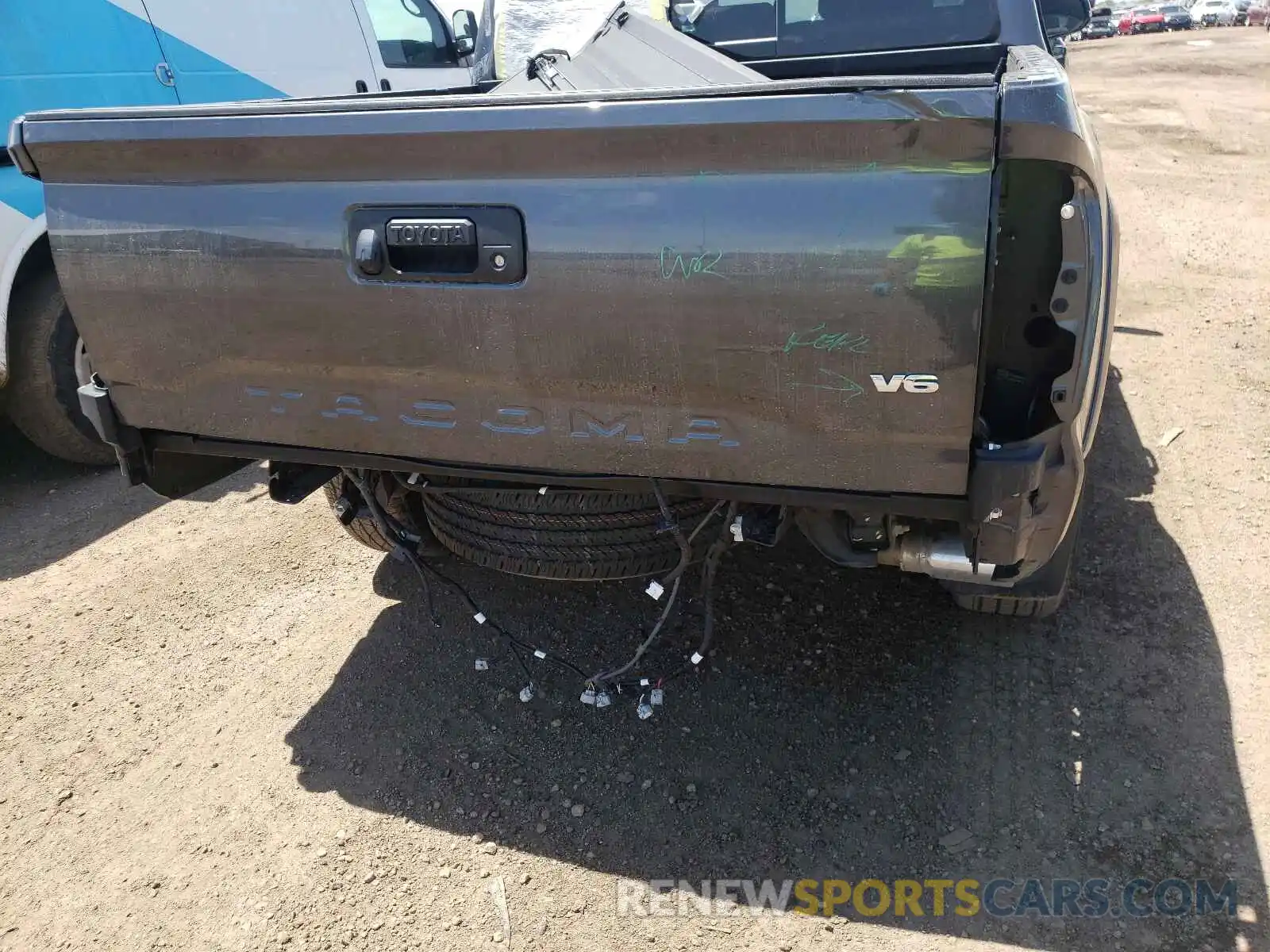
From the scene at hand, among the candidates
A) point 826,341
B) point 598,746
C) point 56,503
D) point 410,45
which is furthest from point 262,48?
point 826,341

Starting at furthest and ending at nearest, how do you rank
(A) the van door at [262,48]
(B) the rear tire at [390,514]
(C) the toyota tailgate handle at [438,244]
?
(A) the van door at [262,48] → (B) the rear tire at [390,514] → (C) the toyota tailgate handle at [438,244]

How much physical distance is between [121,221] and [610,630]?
74.2 inches

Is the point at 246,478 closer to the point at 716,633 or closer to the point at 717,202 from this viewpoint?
the point at 716,633

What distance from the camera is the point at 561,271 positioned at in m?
2.01

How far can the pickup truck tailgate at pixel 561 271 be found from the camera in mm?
1817

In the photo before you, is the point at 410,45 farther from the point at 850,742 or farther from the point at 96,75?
the point at 850,742

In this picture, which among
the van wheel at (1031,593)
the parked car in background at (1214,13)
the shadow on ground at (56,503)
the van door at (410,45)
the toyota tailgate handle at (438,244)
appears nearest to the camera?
the toyota tailgate handle at (438,244)

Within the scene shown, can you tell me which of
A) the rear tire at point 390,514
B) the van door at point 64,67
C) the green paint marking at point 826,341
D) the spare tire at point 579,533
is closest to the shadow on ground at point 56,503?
the van door at point 64,67

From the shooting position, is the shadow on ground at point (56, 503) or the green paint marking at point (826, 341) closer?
the green paint marking at point (826, 341)

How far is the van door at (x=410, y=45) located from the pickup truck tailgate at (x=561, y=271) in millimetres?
4694

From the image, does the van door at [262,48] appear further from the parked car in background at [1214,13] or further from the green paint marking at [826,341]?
the parked car in background at [1214,13]

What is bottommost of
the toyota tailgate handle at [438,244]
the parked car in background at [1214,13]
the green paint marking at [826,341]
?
the parked car in background at [1214,13]

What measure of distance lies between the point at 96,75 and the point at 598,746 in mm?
4272

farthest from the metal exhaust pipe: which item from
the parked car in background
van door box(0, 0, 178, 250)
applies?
the parked car in background
